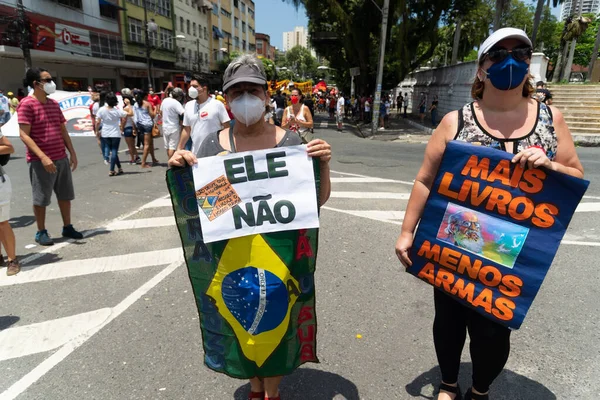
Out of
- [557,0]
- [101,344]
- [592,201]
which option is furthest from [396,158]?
[557,0]

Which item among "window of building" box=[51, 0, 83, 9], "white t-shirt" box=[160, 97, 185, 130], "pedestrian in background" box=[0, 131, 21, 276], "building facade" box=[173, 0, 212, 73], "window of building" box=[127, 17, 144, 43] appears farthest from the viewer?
"building facade" box=[173, 0, 212, 73]

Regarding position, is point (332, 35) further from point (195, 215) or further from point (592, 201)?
point (195, 215)

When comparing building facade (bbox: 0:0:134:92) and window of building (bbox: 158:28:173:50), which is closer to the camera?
building facade (bbox: 0:0:134:92)

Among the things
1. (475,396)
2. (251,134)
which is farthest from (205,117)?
(475,396)

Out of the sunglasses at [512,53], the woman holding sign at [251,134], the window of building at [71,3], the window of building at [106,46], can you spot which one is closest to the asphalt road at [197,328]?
the woman holding sign at [251,134]

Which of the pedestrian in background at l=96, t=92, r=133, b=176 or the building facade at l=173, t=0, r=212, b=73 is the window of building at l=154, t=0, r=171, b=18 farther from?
the pedestrian in background at l=96, t=92, r=133, b=176

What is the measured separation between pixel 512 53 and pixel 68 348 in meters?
3.44

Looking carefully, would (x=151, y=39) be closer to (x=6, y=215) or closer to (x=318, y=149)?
(x=6, y=215)

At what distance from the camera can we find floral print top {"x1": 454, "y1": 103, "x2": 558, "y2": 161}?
1956mm

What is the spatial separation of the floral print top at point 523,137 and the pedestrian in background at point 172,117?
7.26 metres

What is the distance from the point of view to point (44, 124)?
4727mm

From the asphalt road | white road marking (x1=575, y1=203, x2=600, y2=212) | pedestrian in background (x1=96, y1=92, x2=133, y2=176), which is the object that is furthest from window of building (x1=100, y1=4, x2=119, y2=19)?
white road marking (x1=575, y1=203, x2=600, y2=212)

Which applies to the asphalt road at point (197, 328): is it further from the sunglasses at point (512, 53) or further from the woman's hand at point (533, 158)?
the sunglasses at point (512, 53)

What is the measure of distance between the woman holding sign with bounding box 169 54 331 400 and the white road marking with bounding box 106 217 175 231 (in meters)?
4.01
